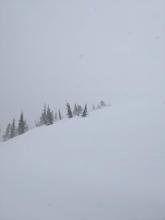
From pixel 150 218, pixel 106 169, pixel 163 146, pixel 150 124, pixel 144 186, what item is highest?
pixel 150 124

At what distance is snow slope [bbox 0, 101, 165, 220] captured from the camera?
980 centimetres

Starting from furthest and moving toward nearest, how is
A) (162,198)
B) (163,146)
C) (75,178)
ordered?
(163,146) → (75,178) → (162,198)

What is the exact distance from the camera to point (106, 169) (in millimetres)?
13586

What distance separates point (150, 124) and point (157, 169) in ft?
33.5

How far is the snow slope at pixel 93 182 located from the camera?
9797 millimetres

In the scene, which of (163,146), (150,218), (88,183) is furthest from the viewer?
(163,146)

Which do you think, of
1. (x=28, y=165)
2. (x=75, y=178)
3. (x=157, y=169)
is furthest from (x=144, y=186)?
(x=28, y=165)

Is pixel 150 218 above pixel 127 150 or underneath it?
underneath

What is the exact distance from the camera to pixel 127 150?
16.2 m

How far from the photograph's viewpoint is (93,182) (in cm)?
1230

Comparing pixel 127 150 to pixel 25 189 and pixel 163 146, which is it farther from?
pixel 25 189

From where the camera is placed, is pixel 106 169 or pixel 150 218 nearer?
pixel 150 218

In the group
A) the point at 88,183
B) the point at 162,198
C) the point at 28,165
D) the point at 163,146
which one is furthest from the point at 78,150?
the point at 162,198

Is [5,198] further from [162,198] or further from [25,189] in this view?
[162,198]
